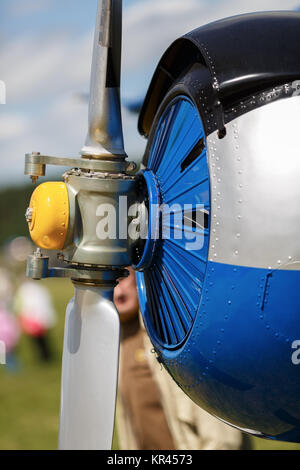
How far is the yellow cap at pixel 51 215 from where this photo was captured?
338cm

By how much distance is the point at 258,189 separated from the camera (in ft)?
9.61

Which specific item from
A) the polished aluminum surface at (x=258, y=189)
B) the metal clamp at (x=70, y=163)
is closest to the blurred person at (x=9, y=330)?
the metal clamp at (x=70, y=163)

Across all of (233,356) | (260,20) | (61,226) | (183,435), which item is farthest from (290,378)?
(183,435)

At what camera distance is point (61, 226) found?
339cm

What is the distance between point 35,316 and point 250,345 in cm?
1040

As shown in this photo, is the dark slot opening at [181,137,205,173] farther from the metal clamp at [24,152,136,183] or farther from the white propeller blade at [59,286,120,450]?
the white propeller blade at [59,286,120,450]

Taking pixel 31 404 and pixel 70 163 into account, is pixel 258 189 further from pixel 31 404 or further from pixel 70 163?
pixel 31 404

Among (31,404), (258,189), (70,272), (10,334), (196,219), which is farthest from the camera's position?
(10,334)

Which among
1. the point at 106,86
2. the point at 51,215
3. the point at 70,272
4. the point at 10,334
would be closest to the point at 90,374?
the point at 70,272

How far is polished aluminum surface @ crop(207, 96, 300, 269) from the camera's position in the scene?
2895 mm

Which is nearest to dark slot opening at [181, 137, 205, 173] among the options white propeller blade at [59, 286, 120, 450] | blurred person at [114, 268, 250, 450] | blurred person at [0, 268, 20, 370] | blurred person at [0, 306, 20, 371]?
white propeller blade at [59, 286, 120, 450]

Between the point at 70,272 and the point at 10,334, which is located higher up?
the point at 70,272

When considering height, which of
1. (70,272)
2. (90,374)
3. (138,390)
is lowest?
(138,390)

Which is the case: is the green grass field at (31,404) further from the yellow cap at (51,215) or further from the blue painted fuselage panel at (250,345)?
the yellow cap at (51,215)
